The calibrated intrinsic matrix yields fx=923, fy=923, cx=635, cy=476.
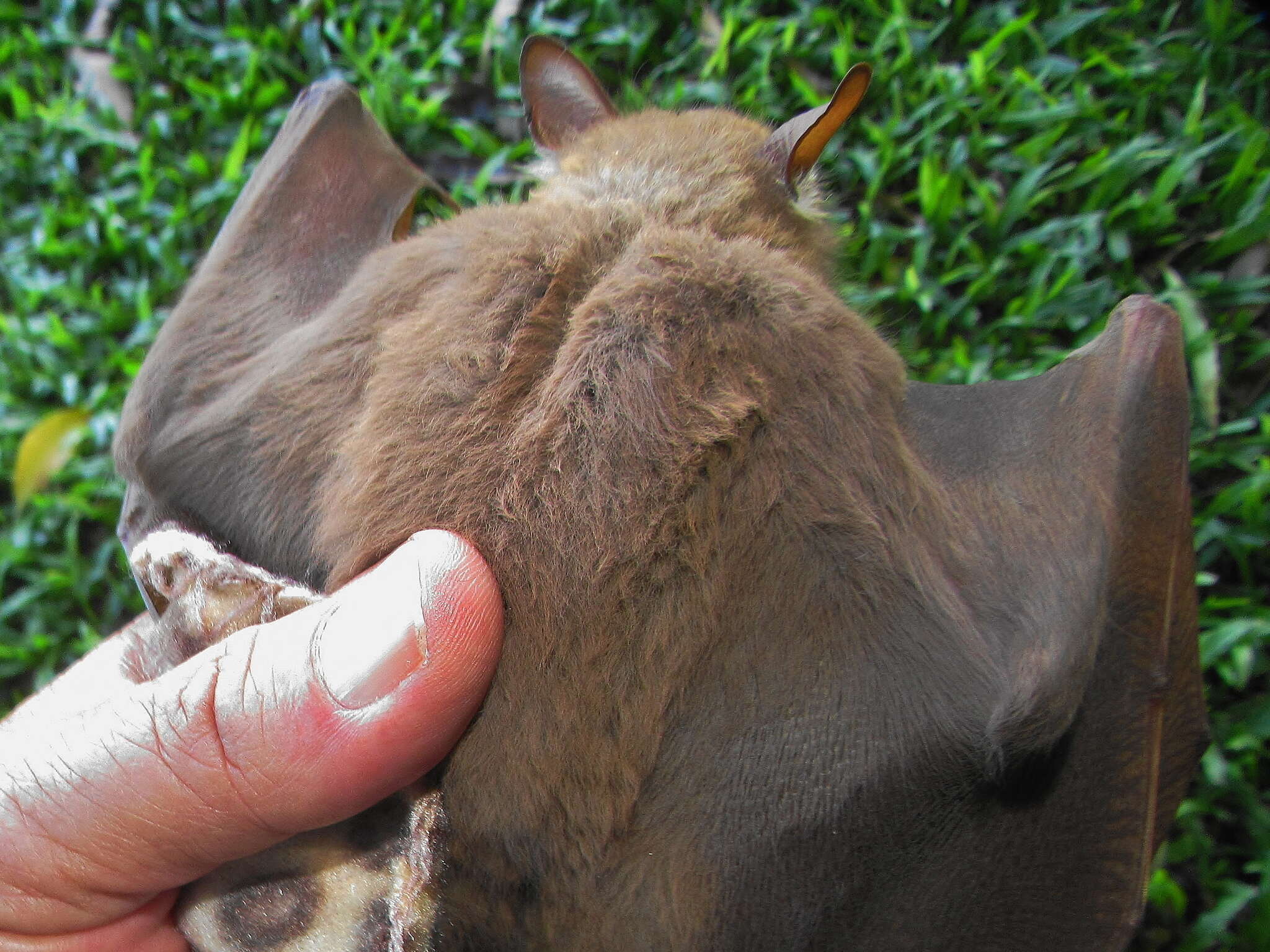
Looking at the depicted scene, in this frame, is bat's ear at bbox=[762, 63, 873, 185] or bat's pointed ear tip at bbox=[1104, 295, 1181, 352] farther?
bat's ear at bbox=[762, 63, 873, 185]

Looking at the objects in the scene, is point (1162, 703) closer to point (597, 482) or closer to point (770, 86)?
point (597, 482)

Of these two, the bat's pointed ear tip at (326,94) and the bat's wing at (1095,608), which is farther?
the bat's pointed ear tip at (326,94)

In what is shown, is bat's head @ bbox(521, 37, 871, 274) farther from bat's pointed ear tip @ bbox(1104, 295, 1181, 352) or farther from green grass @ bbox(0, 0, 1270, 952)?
bat's pointed ear tip @ bbox(1104, 295, 1181, 352)

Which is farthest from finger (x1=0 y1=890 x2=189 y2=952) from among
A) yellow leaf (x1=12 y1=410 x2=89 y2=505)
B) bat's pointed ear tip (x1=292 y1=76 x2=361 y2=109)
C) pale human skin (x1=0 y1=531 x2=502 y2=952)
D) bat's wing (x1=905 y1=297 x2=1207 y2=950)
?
yellow leaf (x1=12 y1=410 x2=89 y2=505)

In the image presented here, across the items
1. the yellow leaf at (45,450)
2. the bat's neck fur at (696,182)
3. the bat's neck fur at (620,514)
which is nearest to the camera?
the bat's neck fur at (620,514)

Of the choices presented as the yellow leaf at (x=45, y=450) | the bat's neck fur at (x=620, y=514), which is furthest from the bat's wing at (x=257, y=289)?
the yellow leaf at (x=45, y=450)

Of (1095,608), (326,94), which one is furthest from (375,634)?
(326,94)

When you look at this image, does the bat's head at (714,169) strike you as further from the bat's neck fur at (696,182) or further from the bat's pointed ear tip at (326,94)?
the bat's pointed ear tip at (326,94)
